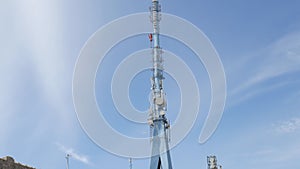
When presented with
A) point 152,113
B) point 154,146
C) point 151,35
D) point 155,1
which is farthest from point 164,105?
point 155,1

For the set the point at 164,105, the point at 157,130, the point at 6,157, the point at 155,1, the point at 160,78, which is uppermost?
the point at 155,1

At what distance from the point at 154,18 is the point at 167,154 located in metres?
22.6

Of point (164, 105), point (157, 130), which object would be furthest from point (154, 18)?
point (157, 130)

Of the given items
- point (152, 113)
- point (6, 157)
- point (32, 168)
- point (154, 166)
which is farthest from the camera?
point (152, 113)

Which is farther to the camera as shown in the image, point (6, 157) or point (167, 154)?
point (167, 154)

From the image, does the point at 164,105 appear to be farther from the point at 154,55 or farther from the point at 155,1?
the point at 155,1

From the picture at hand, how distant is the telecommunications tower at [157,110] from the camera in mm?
52438

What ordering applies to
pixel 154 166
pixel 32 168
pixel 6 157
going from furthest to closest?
pixel 154 166 < pixel 32 168 < pixel 6 157

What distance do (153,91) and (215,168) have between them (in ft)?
54.0

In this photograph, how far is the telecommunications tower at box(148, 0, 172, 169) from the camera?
52.4 m

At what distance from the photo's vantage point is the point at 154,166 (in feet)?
170

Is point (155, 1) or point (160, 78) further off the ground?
point (155, 1)

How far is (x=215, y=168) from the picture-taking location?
5759 cm

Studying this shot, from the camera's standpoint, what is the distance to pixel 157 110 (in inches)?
2212
